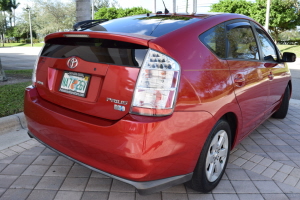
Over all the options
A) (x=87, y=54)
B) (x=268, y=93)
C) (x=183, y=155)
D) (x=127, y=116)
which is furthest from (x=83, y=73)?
(x=268, y=93)

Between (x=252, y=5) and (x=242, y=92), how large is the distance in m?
32.8

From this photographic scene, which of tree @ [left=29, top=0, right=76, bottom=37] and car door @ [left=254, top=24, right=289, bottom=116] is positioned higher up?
tree @ [left=29, top=0, right=76, bottom=37]

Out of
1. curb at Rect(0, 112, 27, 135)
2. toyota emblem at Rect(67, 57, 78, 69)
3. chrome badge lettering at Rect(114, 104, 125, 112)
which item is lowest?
curb at Rect(0, 112, 27, 135)

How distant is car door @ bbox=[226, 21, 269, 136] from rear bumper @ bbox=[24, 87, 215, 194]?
0.65 metres

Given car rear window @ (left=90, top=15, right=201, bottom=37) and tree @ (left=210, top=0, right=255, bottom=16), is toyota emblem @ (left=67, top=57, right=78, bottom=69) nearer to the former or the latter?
car rear window @ (left=90, top=15, right=201, bottom=37)

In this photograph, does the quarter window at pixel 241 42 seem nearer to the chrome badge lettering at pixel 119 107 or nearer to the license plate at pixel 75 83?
the chrome badge lettering at pixel 119 107

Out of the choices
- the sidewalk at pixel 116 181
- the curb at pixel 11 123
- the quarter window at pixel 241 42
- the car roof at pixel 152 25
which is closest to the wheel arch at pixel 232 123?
the sidewalk at pixel 116 181

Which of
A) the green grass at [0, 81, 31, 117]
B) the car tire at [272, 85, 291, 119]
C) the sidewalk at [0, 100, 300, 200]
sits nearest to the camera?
the sidewalk at [0, 100, 300, 200]

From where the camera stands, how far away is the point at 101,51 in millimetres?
2088

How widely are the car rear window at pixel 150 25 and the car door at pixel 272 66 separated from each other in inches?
53.7

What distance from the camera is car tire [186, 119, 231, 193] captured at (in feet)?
7.57

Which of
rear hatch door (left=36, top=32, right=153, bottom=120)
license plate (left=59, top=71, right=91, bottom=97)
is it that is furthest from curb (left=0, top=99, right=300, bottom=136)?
license plate (left=59, top=71, right=91, bottom=97)

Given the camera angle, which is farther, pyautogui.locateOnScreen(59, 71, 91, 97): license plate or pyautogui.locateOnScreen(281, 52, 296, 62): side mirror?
pyautogui.locateOnScreen(281, 52, 296, 62): side mirror

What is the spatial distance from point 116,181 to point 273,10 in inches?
1281
